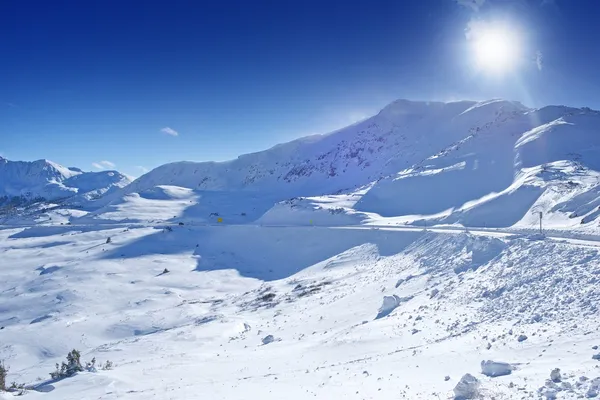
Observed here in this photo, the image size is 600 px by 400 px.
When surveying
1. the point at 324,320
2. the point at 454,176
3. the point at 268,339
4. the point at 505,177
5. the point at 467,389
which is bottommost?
the point at 268,339

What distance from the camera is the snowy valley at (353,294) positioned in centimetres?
1316

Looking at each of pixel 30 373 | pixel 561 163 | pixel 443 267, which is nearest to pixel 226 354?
pixel 30 373

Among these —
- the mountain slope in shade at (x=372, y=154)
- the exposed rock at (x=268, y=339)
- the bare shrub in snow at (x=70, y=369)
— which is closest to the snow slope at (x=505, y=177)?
the exposed rock at (x=268, y=339)

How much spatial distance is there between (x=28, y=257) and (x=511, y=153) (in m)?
87.8

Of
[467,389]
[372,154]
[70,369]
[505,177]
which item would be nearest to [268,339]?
[70,369]

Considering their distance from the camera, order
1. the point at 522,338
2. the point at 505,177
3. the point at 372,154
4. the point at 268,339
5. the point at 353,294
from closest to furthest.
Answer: the point at 522,338
the point at 268,339
the point at 353,294
the point at 505,177
the point at 372,154

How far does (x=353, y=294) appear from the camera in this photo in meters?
30.2

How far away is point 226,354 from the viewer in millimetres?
20953

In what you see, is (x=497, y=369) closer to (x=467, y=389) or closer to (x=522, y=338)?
(x=467, y=389)

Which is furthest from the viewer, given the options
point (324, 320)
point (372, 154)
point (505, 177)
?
point (372, 154)

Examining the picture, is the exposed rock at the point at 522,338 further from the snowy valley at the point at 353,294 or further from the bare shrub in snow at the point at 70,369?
the bare shrub in snow at the point at 70,369

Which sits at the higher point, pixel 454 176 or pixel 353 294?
pixel 454 176

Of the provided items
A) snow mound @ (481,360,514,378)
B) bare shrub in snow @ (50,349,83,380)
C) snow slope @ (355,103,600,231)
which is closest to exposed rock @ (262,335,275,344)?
bare shrub in snow @ (50,349,83,380)

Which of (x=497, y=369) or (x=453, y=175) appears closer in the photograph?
(x=497, y=369)
